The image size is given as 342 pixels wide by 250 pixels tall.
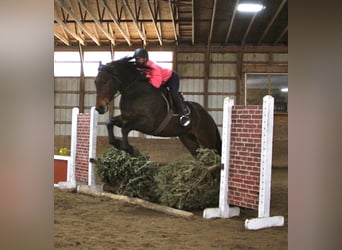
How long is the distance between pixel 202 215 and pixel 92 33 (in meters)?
7.93

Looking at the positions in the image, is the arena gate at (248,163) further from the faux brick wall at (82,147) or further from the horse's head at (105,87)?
the faux brick wall at (82,147)

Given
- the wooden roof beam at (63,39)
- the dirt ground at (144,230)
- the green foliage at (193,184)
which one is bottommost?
the dirt ground at (144,230)

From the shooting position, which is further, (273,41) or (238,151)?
(273,41)

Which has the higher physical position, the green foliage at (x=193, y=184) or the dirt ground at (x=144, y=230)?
the green foliage at (x=193, y=184)

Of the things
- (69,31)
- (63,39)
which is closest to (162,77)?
(69,31)

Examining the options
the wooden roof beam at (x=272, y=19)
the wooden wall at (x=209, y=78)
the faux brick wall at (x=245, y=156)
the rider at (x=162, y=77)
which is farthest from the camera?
the wooden wall at (x=209, y=78)

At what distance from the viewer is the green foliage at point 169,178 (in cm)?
396

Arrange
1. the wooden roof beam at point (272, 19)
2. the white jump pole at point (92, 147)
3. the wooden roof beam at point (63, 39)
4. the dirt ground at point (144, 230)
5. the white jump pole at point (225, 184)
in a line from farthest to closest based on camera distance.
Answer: the wooden roof beam at point (63, 39) < the wooden roof beam at point (272, 19) < the white jump pole at point (92, 147) < the white jump pole at point (225, 184) < the dirt ground at point (144, 230)

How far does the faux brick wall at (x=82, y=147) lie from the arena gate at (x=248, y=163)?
7.26 ft

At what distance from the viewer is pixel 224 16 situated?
31.9ft

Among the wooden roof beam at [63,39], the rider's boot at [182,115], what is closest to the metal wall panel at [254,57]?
the wooden roof beam at [63,39]

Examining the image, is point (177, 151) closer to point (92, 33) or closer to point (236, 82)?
point (236, 82)

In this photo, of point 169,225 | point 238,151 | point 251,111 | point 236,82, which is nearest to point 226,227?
point 169,225
